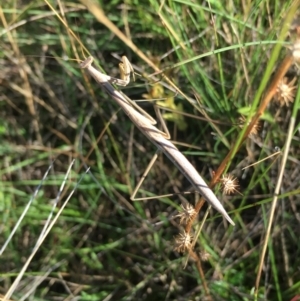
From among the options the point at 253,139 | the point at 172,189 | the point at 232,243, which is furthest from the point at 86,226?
the point at 253,139

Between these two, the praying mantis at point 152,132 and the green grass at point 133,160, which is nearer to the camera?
the praying mantis at point 152,132

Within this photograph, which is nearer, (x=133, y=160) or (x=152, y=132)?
(x=152, y=132)

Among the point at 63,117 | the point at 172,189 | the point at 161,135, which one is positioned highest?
the point at 161,135

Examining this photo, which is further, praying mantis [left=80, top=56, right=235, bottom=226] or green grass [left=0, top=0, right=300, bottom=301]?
green grass [left=0, top=0, right=300, bottom=301]

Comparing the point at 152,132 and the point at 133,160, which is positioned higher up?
the point at 152,132

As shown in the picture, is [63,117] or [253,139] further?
[63,117]

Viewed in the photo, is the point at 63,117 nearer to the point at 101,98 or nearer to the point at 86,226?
the point at 101,98

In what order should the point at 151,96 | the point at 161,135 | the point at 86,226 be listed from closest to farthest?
the point at 161,135
the point at 151,96
the point at 86,226

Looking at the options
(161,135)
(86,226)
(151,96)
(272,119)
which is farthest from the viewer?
(86,226)
